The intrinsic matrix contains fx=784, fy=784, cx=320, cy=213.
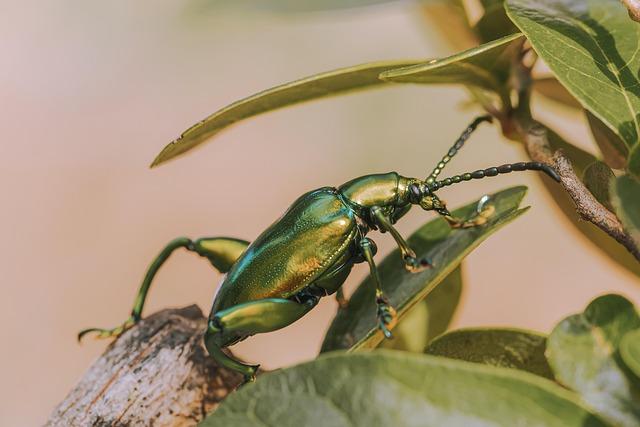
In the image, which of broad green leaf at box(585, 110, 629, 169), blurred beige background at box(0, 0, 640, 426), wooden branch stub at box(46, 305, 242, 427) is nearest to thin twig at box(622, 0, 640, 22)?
broad green leaf at box(585, 110, 629, 169)

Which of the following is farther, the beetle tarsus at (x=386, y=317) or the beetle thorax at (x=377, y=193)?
the beetle thorax at (x=377, y=193)

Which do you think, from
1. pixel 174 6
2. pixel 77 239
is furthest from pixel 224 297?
pixel 174 6

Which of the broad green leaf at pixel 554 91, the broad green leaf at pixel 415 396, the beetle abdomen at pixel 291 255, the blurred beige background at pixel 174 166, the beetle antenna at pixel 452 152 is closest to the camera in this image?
the broad green leaf at pixel 415 396

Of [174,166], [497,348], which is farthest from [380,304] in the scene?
[174,166]

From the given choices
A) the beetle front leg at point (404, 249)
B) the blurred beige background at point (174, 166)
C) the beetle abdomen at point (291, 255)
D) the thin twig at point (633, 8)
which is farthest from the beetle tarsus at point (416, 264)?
the blurred beige background at point (174, 166)

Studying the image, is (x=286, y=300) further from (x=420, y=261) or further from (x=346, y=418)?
(x=346, y=418)

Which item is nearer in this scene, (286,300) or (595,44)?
(595,44)

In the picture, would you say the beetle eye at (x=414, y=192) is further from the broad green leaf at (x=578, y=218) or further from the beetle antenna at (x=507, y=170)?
the broad green leaf at (x=578, y=218)

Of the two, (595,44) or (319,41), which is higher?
(319,41)
